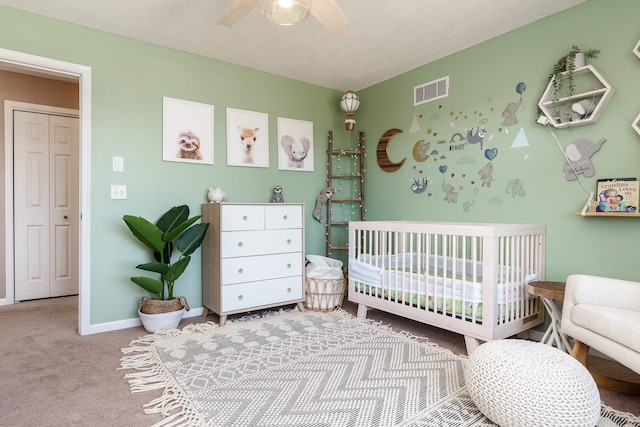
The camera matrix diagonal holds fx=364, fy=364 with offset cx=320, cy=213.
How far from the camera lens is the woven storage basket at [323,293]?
10.5ft

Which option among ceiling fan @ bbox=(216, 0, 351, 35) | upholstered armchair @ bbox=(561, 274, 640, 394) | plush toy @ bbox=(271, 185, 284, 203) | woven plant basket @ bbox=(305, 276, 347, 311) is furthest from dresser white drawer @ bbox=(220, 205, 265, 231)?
upholstered armchair @ bbox=(561, 274, 640, 394)

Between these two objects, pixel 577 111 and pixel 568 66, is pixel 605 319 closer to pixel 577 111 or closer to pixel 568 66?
pixel 577 111

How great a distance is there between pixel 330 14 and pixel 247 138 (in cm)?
172

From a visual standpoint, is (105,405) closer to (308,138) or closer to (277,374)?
(277,374)

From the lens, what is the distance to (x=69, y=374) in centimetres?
197

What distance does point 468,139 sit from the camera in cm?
293

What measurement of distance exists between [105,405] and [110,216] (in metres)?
1.51

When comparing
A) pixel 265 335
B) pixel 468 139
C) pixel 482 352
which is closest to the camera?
pixel 482 352

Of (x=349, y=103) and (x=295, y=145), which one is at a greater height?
(x=349, y=103)

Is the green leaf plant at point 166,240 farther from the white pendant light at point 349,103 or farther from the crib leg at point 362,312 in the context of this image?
the white pendant light at point 349,103

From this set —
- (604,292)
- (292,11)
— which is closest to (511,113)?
(604,292)

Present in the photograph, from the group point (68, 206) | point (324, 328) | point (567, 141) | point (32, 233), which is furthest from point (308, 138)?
point (32, 233)

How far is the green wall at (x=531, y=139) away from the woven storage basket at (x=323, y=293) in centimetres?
95

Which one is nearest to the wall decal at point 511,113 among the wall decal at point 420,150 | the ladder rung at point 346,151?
the wall decal at point 420,150
